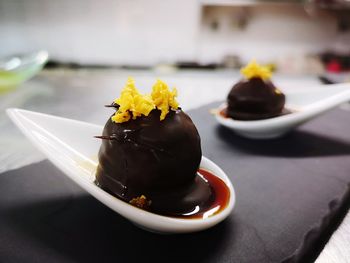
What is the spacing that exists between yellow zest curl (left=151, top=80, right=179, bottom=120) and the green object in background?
1.39 metres

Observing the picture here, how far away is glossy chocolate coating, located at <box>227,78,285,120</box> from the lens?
133 cm

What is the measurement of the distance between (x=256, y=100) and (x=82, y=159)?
2.35 feet

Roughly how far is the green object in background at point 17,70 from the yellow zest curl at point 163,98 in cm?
139

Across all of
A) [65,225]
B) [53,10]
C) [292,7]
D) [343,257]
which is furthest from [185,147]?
[292,7]

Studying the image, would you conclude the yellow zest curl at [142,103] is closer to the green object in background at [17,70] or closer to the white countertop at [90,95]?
the white countertop at [90,95]

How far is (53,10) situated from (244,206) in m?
2.88

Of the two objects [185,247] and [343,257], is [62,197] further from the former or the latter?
[343,257]

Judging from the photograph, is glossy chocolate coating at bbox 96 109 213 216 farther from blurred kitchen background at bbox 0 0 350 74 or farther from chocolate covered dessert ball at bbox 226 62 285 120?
blurred kitchen background at bbox 0 0 350 74

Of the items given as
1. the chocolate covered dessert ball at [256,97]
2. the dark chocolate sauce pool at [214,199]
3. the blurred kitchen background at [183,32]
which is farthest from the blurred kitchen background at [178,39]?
the dark chocolate sauce pool at [214,199]

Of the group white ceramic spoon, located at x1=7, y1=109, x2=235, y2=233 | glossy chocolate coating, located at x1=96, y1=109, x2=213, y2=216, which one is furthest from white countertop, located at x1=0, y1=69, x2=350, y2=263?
glossy chocolate coating, located at x1=96, y1=109, x2=213, y2=216

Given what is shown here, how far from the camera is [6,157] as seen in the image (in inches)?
44.2

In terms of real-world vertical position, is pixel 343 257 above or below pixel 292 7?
below

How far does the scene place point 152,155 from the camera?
2.49ft

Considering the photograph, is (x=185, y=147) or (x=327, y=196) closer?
(x=185, y=147)
